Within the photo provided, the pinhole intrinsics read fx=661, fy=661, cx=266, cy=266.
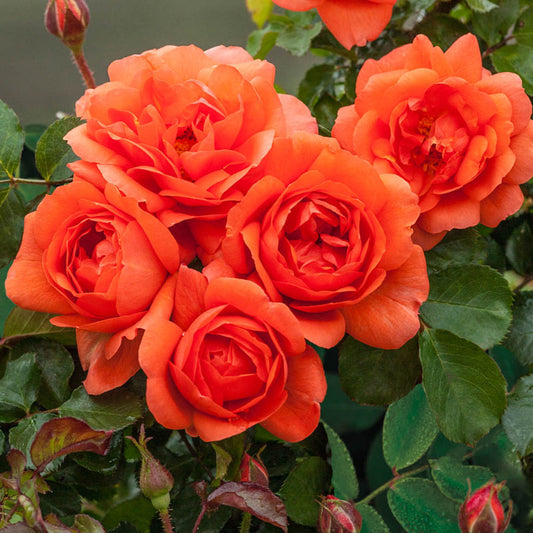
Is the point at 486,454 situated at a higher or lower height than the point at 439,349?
lower

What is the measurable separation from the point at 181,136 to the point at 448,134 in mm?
156

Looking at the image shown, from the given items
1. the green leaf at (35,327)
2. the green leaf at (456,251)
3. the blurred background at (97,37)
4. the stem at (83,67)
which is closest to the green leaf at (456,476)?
the green leaf at (456,251)

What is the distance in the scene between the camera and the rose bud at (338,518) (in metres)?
0.35

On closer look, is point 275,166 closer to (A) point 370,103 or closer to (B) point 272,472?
(A) point 370,103

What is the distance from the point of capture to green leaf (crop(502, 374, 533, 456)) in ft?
1.30

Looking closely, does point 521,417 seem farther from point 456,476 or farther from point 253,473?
point 253,473

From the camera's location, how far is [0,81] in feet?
4.60

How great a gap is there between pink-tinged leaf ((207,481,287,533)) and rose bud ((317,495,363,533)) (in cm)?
5

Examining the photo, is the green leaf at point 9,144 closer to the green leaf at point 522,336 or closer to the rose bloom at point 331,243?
the rose bloom at point 331,243

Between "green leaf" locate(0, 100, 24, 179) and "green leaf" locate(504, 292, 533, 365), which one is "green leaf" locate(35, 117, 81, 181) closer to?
"green leaf" locate(0, 100, 24, 179)

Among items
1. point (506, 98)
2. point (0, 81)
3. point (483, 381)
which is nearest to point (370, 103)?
point (506, 98)

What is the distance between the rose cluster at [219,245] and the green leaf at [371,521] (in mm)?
133

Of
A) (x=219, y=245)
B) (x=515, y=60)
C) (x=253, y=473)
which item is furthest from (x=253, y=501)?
(x=515, y=60)

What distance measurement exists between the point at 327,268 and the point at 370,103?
127mm
